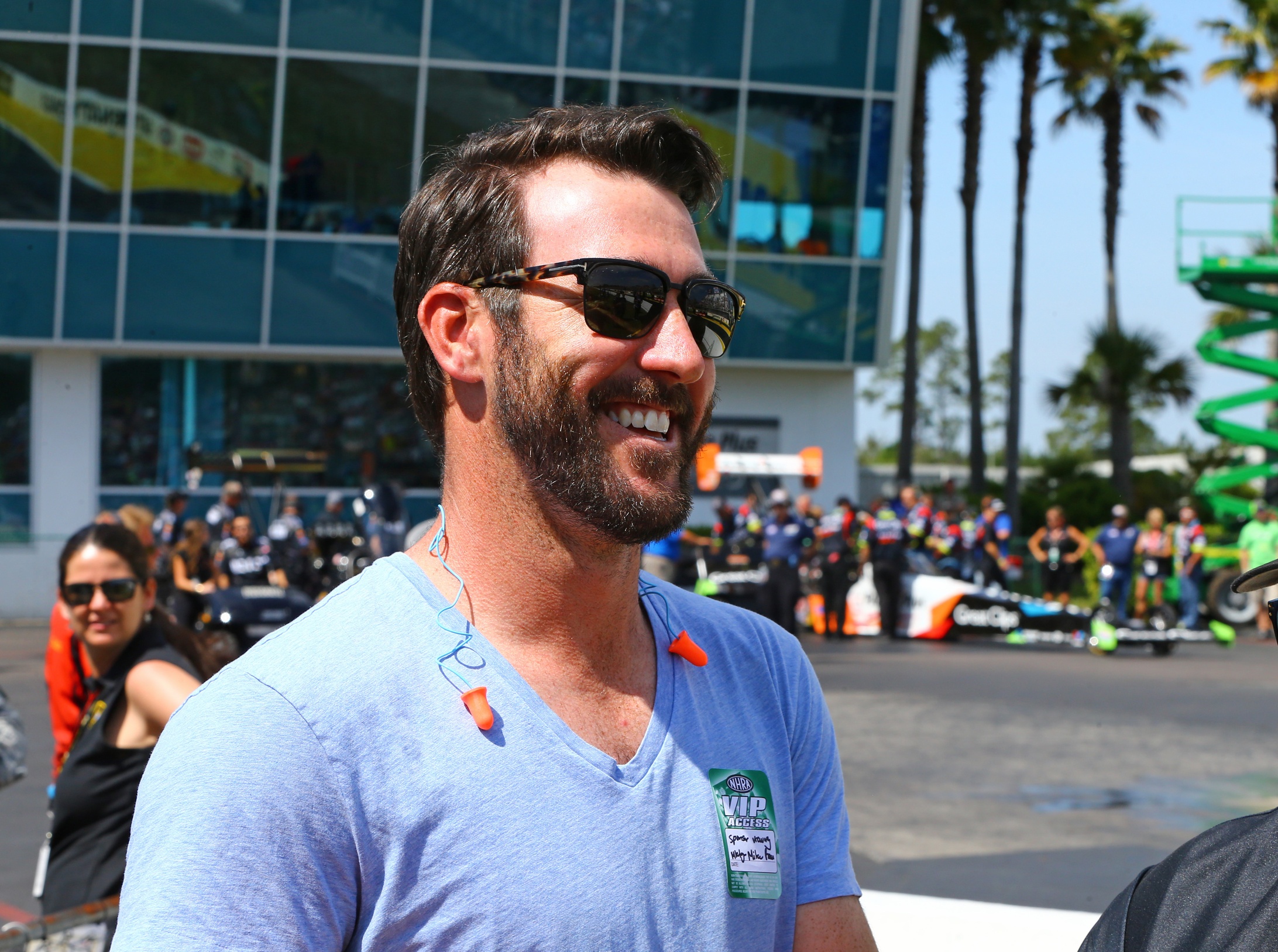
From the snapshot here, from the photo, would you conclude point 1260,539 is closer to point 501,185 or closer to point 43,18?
point 501,185

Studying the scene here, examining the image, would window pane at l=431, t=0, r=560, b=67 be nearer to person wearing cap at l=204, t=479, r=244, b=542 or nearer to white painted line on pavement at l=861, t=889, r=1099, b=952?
person wearing cap at l=204, t=479, r=244, b=542

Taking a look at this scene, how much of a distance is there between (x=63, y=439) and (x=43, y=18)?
697 centimetres

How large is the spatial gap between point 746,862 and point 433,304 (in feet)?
2.67

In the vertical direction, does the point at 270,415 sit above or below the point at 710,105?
below

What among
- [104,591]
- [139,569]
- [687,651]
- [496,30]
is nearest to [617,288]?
[687,651]

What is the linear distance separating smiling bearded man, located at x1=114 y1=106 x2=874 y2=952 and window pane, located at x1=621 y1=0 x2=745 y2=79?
78.9ft

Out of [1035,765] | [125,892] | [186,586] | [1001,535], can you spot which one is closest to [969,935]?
[125,892]

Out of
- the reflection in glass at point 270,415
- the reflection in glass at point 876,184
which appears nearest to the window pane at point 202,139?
the reflection in glass at point 270,415

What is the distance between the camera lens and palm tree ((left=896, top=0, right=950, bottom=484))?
102ft

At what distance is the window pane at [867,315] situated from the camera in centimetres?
2653

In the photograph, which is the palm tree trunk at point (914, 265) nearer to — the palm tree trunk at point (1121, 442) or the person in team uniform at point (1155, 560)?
the palm tree trunk at point (1121, 442)

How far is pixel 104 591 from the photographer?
4082 millimetres

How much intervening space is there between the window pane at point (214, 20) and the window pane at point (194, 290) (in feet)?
11.0

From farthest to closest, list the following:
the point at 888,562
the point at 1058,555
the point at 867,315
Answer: the point at 867,315 → the point at 1058,555 → the point at 888,562
